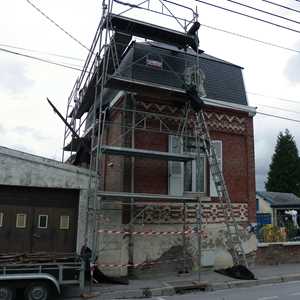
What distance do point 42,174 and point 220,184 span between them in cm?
593

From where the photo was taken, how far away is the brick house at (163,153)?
13484 millimetres

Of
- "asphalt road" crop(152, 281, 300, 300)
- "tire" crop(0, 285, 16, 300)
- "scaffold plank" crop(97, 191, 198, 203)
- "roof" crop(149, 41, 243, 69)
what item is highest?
"roof" crop(149, 41, 243, 69)

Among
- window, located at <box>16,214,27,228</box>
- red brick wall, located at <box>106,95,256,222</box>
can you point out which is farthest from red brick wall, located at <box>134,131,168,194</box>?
window, located at <box>16,214,27,228</box>

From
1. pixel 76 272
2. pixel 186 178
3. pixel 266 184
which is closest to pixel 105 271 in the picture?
pixel 76 272

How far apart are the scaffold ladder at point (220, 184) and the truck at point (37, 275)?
5665mm

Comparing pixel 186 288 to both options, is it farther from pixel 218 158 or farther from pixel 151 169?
pixel 218 158

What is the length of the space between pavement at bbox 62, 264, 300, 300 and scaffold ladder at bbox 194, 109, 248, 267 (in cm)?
92

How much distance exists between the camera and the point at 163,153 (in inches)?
519

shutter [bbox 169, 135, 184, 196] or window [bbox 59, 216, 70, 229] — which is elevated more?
shutter [bbox 169, 135, 184, 196]

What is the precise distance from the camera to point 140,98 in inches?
571

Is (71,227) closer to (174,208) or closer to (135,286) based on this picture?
(135,286)

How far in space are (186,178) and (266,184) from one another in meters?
42.2

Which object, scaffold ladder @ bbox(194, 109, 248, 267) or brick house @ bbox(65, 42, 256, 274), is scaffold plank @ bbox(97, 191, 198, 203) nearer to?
brick house @ bbox(65, 42, 256, 274)

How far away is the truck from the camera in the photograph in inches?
388
